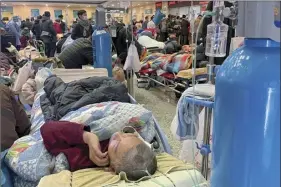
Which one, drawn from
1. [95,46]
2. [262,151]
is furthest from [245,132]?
[95,46]

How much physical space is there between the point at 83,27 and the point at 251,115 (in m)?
4.91

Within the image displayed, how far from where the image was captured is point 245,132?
651 mm

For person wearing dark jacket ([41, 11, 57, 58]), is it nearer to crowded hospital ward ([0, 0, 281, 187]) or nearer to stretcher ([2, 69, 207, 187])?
crowded hospital ward ([0, 0, 281, 187])

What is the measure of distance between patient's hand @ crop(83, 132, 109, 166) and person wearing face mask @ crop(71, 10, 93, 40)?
13.0ft

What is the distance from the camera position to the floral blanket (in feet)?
4.84

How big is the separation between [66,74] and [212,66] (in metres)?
2.03

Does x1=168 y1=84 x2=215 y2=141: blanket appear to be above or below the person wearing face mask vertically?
→ below

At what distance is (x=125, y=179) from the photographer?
1.32m

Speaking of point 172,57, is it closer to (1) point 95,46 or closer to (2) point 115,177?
(1) point 95,46

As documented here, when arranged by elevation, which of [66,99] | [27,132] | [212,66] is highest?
[212,66]

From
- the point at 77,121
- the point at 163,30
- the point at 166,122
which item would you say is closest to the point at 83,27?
the point at 166,122

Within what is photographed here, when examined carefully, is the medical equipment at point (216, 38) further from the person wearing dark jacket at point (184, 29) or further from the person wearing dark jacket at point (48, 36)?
the person wearing dark jacket at point (184, 29)

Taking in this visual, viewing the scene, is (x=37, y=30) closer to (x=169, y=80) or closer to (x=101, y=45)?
(x=169, y=80)

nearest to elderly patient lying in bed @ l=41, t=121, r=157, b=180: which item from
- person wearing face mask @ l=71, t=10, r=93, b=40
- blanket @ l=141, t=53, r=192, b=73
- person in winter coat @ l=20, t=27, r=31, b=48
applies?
blanket @ l=141, t=53, r=192, b=73
